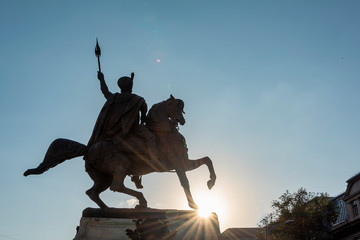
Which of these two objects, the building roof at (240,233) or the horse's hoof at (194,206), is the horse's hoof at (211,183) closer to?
the horse's hoof at (194,206)

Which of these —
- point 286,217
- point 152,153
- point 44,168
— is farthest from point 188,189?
point 286,217

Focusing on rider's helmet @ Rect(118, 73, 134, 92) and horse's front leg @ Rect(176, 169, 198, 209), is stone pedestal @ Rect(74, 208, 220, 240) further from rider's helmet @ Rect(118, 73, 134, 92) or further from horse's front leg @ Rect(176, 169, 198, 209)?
rider's helmet @ Rect(118, 73, 134, 92)

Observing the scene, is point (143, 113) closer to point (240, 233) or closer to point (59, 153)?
point (59, 153)

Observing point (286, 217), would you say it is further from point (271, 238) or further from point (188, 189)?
point (188, 189)

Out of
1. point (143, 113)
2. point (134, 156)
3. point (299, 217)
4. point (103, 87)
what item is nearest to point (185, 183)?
point (134, 156)

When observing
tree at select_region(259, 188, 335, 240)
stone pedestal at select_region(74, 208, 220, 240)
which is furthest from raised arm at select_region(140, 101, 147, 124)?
tree at select_region(259, 188, 335, 240)

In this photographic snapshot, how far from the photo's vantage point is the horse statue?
828cm

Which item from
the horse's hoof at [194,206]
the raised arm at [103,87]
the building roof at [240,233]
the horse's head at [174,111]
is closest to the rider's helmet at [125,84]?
the raised arm at [103,87]

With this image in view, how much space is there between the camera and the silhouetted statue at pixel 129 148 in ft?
27.3

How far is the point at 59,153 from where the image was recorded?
8367 mm

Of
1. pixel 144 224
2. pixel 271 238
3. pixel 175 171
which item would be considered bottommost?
pixel 144 224

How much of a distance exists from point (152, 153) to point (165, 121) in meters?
0.85

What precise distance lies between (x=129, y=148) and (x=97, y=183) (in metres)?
0.96

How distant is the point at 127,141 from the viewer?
863cm
